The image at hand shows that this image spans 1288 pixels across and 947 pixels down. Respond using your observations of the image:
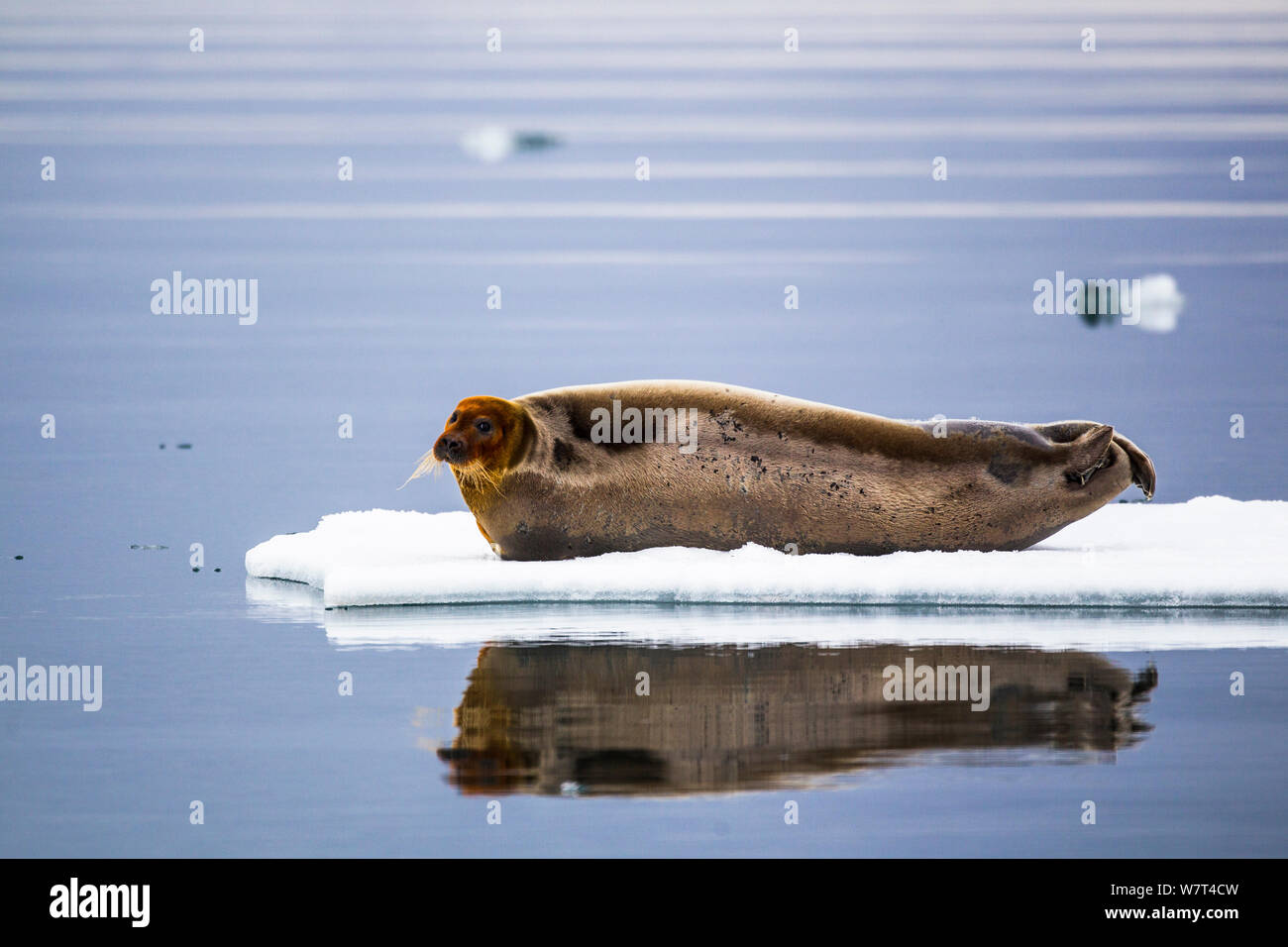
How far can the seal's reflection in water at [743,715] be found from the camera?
4996 millimetres

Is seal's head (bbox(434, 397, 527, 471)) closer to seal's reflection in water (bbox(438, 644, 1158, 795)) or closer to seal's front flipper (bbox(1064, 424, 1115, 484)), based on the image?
seal's reflection in water (bbox(438, 644, 1158, 795))

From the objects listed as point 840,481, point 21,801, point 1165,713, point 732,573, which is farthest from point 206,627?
point 1165,713

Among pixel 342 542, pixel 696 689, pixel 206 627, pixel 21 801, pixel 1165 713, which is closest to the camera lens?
pixel 21 801

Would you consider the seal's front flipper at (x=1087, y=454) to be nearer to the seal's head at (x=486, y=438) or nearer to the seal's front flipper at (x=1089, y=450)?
the seal's front flipper at (x=1089, y=450)

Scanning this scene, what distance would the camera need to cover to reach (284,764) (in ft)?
16.9

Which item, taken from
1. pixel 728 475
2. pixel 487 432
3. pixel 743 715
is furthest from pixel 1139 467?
pixel 743 715

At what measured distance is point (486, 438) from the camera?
431 inches

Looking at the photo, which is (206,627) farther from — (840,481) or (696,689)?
(840,481)

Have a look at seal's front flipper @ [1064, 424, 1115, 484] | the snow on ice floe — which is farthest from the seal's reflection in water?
seal's front flipper @ [1064, 424, 1115, 484]

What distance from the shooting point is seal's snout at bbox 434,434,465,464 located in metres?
10.9

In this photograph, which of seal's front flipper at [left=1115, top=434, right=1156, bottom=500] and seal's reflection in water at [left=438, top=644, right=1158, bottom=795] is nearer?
seal's reflection in water at [left=438, top=644, right=1158, bottom=795]

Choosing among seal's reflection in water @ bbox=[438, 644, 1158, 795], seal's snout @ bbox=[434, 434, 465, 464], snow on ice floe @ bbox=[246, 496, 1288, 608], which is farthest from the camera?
seal's snout @ bbox=[434, 434, 465, 464]

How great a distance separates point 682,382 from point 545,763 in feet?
22.2

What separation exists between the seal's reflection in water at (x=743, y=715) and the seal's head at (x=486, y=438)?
3550 millimetres
